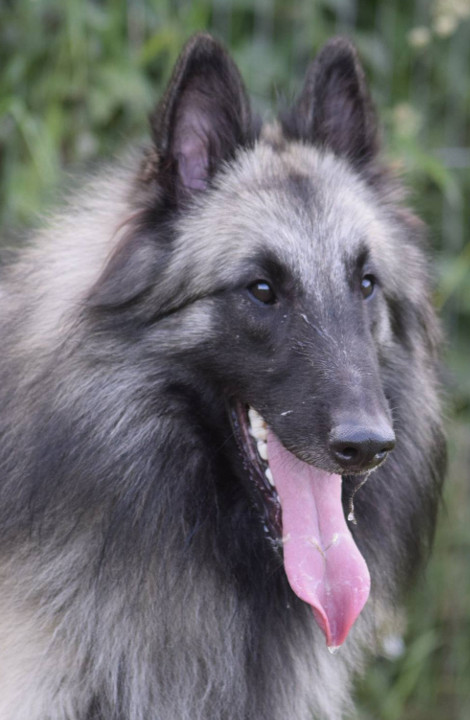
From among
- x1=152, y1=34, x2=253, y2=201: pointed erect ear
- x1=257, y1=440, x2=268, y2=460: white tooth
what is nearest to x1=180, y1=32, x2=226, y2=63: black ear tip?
x1=152, y1=34, x2=253, y2=201: pointed erect ear

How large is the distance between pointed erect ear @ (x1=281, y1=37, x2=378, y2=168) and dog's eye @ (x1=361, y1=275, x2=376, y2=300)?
45cm

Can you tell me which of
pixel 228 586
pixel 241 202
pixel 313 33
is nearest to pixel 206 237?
pixel 241 202

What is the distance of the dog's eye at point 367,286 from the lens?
2980 mm

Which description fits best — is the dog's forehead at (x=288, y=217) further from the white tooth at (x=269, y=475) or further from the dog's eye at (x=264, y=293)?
the white tooth at (x=269, y=475)

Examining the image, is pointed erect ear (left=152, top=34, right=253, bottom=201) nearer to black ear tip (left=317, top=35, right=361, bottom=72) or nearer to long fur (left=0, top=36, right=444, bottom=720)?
long fur (left=0, top=36, right=444, bottom=720)

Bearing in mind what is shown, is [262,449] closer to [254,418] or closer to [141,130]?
[254,418]

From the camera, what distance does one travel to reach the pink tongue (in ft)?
9.02

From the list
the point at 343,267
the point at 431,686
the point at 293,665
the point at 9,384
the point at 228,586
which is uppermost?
the point at 343,267

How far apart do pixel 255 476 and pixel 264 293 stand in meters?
0.50

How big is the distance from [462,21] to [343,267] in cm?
320

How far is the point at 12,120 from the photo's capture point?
4414mm

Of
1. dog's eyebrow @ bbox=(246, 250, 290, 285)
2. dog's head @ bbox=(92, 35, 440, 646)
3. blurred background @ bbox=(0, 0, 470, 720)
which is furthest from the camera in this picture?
blurred background @ bbox=(0, 0, 470, 720)

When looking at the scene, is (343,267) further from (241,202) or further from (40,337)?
(40,337)

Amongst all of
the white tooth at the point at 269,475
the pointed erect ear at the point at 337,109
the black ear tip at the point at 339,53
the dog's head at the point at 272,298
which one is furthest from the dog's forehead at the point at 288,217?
the white tooth at the point at 269,475
